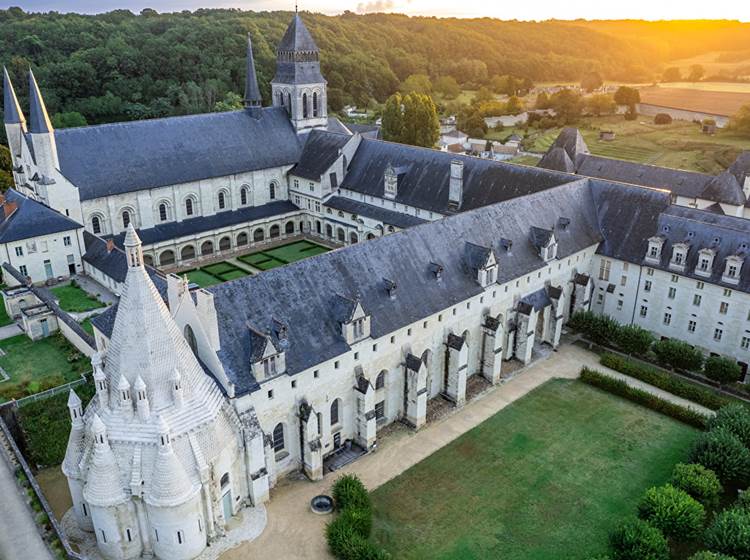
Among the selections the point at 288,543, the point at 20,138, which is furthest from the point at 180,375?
the point at 20,138

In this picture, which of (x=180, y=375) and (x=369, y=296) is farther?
(x=369, y=296)

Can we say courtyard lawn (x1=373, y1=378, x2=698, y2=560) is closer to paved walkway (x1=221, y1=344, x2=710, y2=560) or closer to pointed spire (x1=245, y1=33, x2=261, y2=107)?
paved walkway (x1=221, y1=344, x2=710, y2=560)

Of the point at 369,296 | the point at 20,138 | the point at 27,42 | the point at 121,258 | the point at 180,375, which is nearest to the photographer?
the point at 180,375

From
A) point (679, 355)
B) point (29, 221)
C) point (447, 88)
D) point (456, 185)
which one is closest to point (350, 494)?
point (679, 355)

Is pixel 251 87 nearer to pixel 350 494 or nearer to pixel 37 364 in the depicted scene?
pixel 37 364

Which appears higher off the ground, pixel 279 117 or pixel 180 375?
pixel 279 117

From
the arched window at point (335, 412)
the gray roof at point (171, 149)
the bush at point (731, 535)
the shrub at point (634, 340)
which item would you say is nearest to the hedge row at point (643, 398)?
the shrub at point (634, 340)

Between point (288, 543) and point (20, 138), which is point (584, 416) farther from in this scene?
point (20, 138)
